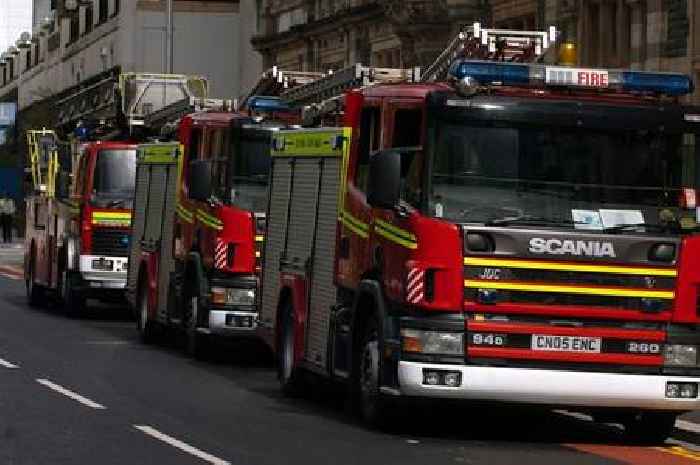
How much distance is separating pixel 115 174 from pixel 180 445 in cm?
1751

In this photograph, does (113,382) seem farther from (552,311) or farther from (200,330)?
(552,311)

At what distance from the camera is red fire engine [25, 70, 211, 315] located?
106 ft

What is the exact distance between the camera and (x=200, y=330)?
23.8m

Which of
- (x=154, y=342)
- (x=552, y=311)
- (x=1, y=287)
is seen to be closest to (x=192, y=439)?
(x=552, y=311)

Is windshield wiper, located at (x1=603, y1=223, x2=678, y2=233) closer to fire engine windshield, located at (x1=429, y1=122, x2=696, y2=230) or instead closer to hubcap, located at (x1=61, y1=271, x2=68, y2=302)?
fire engine windshield, located at (x1=429, y1=122, x2=696, y2=230)

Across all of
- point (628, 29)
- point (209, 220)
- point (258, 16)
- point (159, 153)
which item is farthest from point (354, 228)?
point (258, 16)

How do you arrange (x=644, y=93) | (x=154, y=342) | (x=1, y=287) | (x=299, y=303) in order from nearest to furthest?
(x=644, y=93)
(x=299, y=303)
(x=154, y=342)
(x=1, y=287)

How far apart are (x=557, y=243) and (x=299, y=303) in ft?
13.3

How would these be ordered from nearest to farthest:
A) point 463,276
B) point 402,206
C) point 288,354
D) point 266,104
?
point 463,276
point 402,206
point 288,354
point 266,104

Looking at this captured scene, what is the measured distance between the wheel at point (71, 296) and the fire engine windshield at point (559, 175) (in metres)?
17.7

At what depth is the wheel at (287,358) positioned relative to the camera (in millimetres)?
19609

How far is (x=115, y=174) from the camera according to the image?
3244 cm

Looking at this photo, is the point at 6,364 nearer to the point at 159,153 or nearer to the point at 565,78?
the point at 159,153

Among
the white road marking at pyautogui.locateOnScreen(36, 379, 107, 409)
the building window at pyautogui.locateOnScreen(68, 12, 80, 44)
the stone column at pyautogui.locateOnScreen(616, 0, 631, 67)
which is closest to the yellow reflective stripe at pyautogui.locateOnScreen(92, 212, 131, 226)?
the stone column at pyautogui.locateOnScreen(616, 0, 631, 67)
